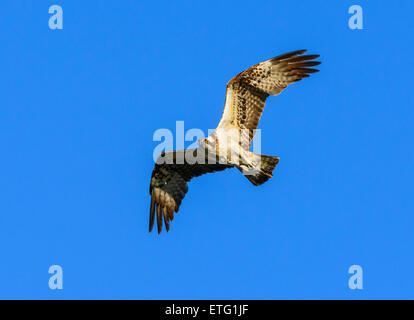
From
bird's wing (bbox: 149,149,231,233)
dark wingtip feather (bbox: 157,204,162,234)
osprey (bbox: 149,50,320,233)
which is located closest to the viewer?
osprey (bbox: 149,50,320,233)

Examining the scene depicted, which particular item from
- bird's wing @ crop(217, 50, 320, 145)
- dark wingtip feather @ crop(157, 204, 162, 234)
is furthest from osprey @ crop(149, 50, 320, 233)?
dark wingtip feather @ crop(157, 204, 162, 234)

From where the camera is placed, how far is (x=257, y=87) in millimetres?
12711

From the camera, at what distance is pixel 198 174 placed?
13.9 metres

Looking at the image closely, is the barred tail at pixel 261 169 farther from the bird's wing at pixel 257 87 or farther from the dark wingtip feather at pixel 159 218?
the dark wingtip feather at pixel 159 218

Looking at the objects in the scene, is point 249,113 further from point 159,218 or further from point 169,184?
point 159,218

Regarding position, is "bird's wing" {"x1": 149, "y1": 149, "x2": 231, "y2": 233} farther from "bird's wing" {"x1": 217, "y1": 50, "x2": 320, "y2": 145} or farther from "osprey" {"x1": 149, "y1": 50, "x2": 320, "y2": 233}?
"bird's wing" {"x1": 217, "y1": 50, "x2": 320, "y2": 145}

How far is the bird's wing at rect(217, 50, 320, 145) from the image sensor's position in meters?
12.6

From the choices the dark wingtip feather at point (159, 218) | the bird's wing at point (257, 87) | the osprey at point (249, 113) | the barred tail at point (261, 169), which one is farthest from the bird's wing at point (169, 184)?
the bird's wing at point (257, 87)

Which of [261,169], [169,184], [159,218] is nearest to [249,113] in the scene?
[261,169]

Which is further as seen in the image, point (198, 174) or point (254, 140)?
point (198, 174)
